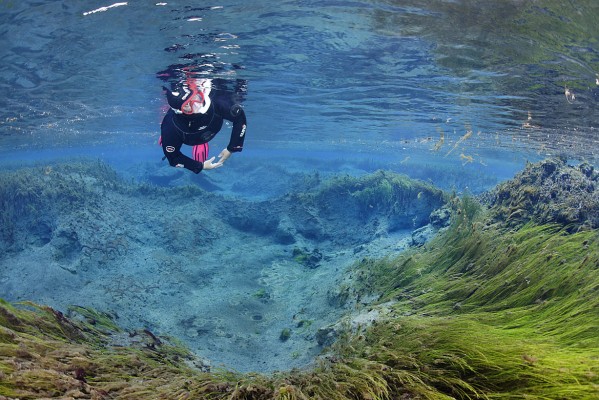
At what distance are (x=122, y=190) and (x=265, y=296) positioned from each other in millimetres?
10951

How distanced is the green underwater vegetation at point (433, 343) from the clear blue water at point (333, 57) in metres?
2.68

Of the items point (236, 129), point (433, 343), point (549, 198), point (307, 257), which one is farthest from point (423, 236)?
point (433, 343)

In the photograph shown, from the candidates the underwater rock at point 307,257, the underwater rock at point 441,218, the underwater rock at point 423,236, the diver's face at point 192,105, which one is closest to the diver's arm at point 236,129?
the diver's face at point 192,105

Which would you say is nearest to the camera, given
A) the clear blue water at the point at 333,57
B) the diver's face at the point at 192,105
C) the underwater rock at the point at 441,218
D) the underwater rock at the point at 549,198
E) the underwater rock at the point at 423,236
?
the diver's face at the point at 192,105

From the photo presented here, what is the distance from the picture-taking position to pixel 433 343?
430cm

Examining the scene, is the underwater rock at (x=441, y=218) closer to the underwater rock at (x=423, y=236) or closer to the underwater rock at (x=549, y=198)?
the underwater rock at (x=423, y=236)

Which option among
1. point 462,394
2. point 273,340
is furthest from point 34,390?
point 273,340

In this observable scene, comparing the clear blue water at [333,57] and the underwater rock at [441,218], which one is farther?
the underwater rock at [441,218]

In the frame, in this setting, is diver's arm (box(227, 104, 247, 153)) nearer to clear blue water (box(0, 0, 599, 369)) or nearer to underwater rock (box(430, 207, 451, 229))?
clear blue water (box(0, 0, 599, 369))

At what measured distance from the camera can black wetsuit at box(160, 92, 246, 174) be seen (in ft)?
23.2

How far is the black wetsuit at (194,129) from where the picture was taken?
7.06 metres

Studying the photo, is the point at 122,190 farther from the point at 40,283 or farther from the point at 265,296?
the point at 265,296

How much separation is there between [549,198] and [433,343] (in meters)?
6.45

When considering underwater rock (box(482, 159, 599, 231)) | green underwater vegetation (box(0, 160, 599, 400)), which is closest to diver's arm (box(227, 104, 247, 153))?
green underwater vegetation (box(0, 160, 599, 400))
